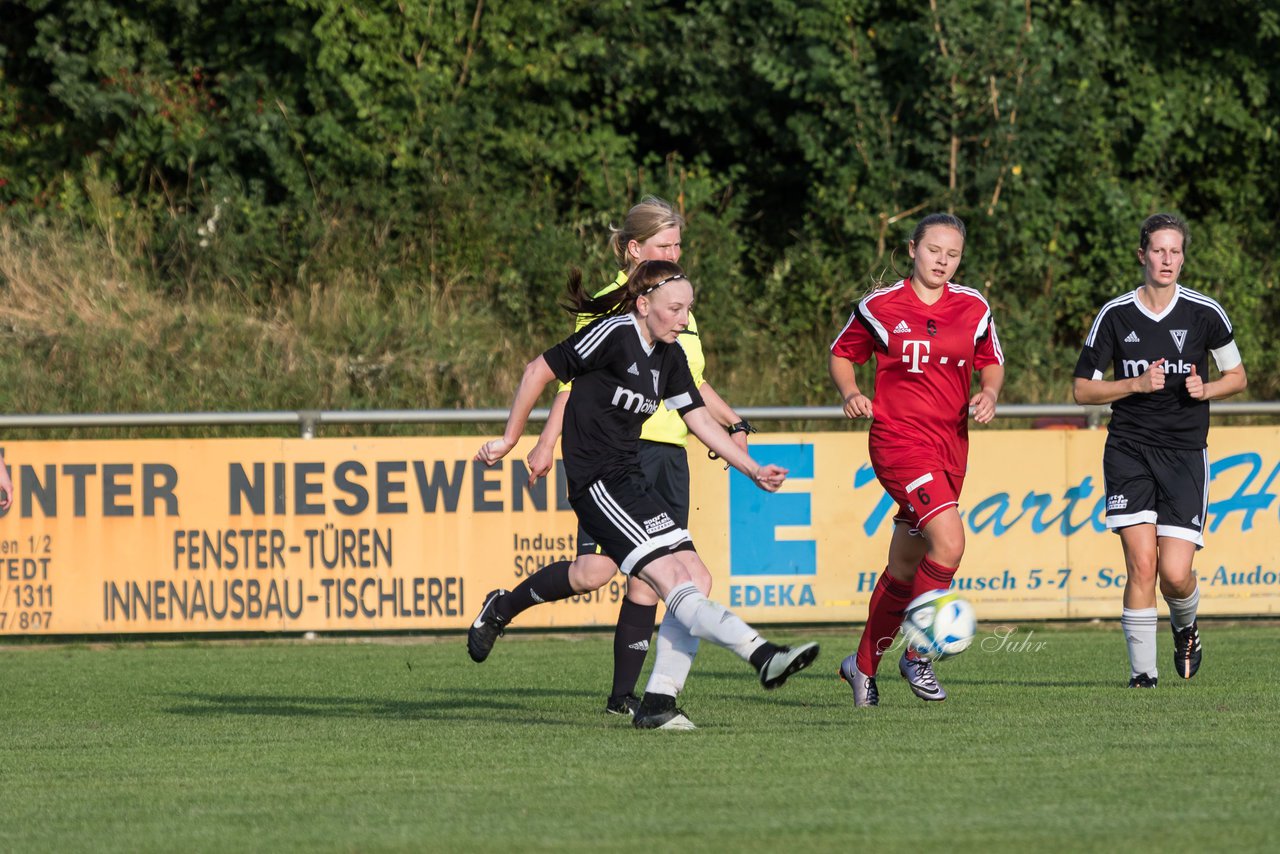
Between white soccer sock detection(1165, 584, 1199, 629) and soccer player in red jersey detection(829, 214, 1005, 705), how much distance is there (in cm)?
144

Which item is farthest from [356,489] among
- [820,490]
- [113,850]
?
[113,850]

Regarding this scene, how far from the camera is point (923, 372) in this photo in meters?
6.96

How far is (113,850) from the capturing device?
4301 millimetres

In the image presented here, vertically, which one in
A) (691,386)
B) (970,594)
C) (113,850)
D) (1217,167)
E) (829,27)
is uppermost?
(829,27)

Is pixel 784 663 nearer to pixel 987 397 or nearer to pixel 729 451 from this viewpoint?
pixel 729 451

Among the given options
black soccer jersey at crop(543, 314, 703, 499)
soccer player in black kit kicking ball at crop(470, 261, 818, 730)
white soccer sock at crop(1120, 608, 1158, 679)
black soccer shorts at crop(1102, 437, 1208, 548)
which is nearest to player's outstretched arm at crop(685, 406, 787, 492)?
soccer player in black kit kicking ball at crop(470, 261, 818, 730)

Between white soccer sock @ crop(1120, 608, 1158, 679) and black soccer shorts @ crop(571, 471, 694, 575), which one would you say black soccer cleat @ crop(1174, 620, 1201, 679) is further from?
black soccer shorts @ crop(571, 471, 694, 575)

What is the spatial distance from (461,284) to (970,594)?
24.2 feet

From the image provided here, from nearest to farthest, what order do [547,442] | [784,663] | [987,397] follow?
[784,663]
[547,442]
[987,397]

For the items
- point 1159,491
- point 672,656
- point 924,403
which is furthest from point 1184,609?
point 672,656

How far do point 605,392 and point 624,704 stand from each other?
1430 mm

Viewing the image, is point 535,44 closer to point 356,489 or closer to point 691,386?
point 356,489

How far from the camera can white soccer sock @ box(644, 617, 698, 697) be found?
247 inches

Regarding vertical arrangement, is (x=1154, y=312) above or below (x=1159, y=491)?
above
